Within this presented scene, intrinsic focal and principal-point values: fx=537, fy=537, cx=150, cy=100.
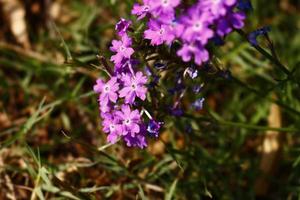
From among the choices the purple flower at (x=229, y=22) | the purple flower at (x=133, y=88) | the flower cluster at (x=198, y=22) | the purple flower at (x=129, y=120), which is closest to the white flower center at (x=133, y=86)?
the purple flower at (x=133, y=88)

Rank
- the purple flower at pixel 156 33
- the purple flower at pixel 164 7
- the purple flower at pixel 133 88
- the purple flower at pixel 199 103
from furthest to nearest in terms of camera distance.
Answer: the purple flower at pixel 199 103, the purple flower at pixel 133 88, the purple flower at pixel 156 33, the purple flower at pixel 164 7

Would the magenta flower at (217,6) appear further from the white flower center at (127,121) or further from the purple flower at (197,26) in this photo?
the white flower center at (127,121)

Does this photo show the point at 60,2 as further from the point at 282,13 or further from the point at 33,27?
the point at 282,13

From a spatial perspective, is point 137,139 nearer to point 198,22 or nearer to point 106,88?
point 106,88

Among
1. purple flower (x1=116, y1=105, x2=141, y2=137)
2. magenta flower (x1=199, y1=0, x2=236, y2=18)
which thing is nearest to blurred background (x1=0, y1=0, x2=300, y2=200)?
purple flower (x1=116, y1=105, x2=141, y2=137)

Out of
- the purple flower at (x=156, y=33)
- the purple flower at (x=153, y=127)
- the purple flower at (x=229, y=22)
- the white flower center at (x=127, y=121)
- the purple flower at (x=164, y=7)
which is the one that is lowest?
the purple flower at (x=153, y=127)

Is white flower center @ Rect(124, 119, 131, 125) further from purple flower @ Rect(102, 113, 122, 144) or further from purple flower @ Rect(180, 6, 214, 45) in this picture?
purple flower @ Rect(180, 6, 214, 45)

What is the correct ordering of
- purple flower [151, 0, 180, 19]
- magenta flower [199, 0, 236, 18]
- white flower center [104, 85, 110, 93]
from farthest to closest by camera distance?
1. white flower center [104, 85, 110, 93]
2. purple flower [151, 0, 180, 19]
3. magenta flower [199, 0, 236, 18]
